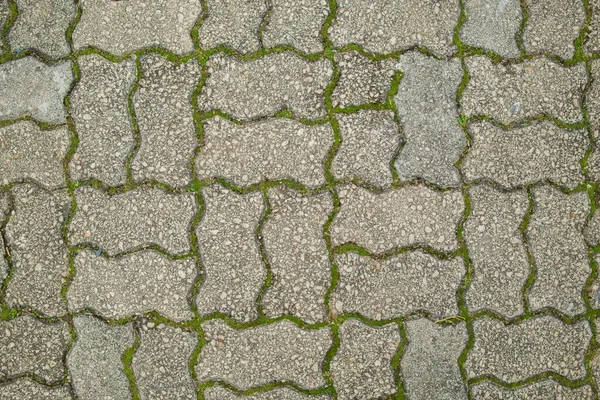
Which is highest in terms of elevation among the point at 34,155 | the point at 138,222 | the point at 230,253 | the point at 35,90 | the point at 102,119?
the point at 35,90

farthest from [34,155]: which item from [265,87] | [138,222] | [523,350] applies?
[523,350]

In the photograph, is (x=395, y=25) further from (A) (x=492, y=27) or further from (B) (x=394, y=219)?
(B) (x=394, y=219)

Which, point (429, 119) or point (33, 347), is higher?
point (429, 119)

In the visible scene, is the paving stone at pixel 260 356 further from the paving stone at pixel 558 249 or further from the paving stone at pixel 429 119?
the paving stone at pixel 558 249

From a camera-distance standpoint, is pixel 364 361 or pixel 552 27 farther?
pixel 552 27

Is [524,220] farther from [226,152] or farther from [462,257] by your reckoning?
[226,152]

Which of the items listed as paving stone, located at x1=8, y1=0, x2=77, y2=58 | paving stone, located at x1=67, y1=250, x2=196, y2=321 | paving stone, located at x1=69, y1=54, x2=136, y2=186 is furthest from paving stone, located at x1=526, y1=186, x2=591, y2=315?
paving stone, located at x1=8, y1=0, x2=77, y2=58

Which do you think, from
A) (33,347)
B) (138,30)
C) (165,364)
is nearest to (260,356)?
(165,364)
